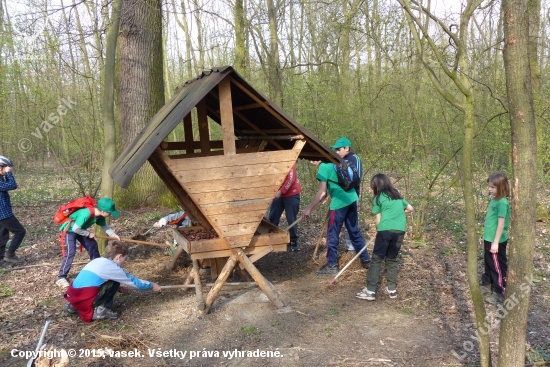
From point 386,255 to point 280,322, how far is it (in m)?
1.59

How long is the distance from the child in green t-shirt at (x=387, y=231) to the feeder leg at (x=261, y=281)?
3.44ft

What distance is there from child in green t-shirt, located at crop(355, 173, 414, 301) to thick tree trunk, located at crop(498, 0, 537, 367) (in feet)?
7.18

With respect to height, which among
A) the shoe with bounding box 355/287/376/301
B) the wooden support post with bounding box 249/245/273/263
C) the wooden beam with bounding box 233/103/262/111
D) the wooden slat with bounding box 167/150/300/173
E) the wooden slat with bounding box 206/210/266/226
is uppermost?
the wooden beam with bounding box 233/103/262/111

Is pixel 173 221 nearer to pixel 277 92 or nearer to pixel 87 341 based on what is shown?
pixel 87 341

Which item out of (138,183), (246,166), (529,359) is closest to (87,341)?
(246,166)

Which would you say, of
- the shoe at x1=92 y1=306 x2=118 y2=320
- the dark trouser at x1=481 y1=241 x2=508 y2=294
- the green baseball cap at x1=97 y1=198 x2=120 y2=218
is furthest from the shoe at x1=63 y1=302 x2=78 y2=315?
the dark trouser at x1=481 y1=241 x2=508 y2=294

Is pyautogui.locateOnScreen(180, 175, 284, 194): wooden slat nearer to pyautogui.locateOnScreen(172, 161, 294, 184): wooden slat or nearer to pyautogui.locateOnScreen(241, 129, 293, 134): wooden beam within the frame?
pyautogui.locateOnScreen(172, 161, 294, 184): wooden slat

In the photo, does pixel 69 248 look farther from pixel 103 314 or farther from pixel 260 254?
pixel 260 254

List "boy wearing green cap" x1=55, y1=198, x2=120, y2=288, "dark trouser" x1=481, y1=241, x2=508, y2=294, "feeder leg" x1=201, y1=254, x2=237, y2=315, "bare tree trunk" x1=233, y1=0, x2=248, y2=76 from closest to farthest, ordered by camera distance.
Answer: "feeder leg" x1=201, y1=254, x2=237, y2=315 → "dark trouser" x1=481, y1=241, x2=508, y2=294 → "boy wearing green cap" x1=55, y1=198, x2=120, y2=288 → "bare tree trunk" x1=233, y1=0, x2=248, y2=76

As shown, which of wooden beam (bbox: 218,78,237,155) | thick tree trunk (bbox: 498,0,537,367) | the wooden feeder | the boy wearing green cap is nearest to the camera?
thick tree trunk (bbox: 498,0,537,367)

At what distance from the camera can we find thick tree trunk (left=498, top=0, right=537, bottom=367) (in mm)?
2688

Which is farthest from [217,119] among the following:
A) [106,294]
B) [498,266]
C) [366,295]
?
[498,266]

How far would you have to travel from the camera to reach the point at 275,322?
14.9ft

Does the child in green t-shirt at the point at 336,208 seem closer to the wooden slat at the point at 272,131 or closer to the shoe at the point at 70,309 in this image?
the wooden slat at the point at 272,131
